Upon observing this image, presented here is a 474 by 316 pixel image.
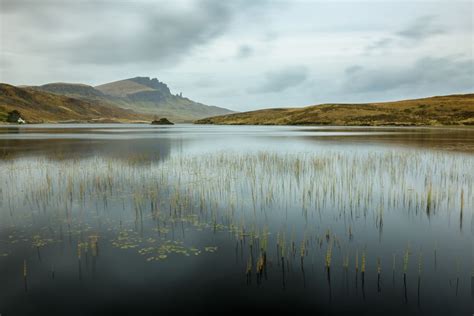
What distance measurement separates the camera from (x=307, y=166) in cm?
3328

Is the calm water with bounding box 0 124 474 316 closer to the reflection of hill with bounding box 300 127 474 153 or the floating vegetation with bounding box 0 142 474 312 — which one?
the floating vegetation with bounding box 0 142 474 312

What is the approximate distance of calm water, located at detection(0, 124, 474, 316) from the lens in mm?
9695

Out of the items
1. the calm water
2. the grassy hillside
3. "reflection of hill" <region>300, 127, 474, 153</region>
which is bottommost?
the calm water

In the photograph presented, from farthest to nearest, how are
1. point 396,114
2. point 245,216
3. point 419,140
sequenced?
point 396,114 < point 419,140 < point 245,216

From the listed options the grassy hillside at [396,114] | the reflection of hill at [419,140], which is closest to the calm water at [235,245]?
the reflection of hill at [419,140]

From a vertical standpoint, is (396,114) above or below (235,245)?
above

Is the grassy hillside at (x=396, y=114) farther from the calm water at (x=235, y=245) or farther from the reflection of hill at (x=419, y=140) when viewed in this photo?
the calm water at (x=235, y=245)

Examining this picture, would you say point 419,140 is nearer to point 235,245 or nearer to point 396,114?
point 235,245

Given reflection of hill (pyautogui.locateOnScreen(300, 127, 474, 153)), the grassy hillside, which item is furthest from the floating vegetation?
the grassy hillside

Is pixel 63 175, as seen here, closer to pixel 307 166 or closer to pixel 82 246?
pixel 82 246

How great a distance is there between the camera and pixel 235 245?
13484mm

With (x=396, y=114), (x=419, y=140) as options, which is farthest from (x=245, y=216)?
(x=396, y=114)

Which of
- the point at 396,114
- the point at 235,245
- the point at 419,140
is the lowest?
the point at 235,245

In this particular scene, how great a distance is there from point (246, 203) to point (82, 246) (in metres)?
9.72
